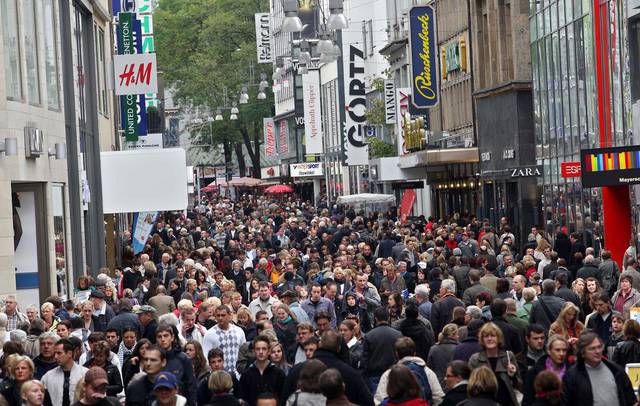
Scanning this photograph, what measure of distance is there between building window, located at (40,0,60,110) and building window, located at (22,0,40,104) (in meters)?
0.84

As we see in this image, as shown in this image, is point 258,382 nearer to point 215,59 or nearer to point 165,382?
point 165,382

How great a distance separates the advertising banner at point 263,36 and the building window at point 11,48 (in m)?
71.4

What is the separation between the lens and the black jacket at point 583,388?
460 inches

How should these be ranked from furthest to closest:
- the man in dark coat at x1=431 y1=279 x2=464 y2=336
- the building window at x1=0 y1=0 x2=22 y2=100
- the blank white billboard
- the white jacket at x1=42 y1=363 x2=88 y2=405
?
the blank white billboard
the building window at x1=0 y1=0 x2=22 y2=100
the man in dark coat at x1=431 y1=279 x2=464 y2=336
the white jacket at x1=42 y1=363 x2=88 y2=405

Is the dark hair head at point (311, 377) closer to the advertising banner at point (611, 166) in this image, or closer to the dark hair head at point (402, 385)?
the dark hair head at point (402, 385)

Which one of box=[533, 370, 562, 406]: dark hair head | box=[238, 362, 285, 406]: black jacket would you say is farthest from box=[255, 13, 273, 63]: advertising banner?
box=[533, 370, 562, 406]: dark hair head

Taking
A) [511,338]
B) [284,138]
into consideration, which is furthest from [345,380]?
[284,138]

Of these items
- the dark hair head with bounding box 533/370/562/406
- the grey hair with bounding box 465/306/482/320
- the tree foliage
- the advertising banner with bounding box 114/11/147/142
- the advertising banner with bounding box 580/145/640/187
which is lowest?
the dark hair head with bounding box 533/370/562/406

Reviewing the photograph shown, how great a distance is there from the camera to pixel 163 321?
15273mm

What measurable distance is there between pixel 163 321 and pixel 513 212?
34.8 m

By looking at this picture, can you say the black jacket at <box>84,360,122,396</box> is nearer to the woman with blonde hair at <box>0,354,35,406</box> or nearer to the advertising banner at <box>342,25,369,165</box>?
the woman with blonde hair at <box>0,354,35,406</box>

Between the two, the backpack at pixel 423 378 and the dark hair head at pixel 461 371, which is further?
the backpack at pixel 423 378

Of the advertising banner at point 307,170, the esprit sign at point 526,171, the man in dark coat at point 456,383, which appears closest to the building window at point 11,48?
the man in dark coat at point 456,383

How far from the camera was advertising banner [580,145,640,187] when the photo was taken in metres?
27.5
